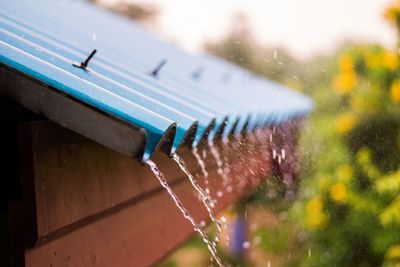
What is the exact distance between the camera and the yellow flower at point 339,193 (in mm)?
6367

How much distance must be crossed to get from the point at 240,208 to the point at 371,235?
3.12 metres

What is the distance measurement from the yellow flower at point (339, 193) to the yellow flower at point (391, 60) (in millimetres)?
1414

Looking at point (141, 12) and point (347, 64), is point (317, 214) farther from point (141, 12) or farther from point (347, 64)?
point (141, 12)

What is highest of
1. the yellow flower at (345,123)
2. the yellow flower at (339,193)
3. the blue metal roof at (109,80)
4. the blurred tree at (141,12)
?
the blue metal roof at (109,80)

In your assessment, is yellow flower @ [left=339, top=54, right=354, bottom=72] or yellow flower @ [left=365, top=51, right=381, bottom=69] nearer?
yellow flower @ [left=365, top=51, right=381, bottom=69]

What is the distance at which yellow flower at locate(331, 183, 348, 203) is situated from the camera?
6.37m

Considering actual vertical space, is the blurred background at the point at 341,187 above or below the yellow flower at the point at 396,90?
below

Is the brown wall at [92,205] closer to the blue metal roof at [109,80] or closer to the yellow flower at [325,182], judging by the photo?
the blue metal roof at [109,80]

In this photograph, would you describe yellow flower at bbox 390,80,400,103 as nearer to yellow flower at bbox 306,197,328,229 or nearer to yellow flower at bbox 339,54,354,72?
yellow flower at bbox 339,54,354,72

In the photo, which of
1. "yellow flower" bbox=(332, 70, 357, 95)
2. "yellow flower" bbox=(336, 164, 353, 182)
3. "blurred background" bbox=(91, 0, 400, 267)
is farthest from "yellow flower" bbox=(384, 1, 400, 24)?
"yellow flower" bbox=(336, 164, 353, 182)

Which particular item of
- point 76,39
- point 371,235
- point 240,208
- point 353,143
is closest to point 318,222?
point 371,235

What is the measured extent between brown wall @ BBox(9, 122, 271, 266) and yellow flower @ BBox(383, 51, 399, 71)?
3.51 meters

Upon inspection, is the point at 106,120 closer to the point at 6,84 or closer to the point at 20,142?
the point at 6,84

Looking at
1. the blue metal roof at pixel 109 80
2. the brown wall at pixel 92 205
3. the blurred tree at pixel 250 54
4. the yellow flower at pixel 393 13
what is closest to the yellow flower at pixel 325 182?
the yellow flower at pixel 393 13
